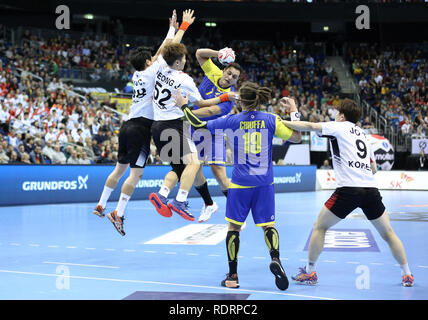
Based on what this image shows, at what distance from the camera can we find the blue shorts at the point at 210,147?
382 inches

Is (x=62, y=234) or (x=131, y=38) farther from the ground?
(x=131, y=38)

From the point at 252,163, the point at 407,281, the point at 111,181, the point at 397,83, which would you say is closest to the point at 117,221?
the point at 111,181

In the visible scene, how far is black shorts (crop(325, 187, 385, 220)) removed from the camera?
734 centimetres

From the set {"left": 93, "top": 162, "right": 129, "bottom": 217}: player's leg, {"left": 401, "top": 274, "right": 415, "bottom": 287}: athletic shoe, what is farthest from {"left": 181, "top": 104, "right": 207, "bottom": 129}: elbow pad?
{"left": 401, "top": 274, "right": 415, "bottom": 287}: athletic shoe

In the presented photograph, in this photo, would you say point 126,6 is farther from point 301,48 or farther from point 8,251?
point 8,251

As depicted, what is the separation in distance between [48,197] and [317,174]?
43.4 ft

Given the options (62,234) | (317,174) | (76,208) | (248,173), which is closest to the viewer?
(248,173)

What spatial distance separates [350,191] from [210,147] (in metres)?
3.12

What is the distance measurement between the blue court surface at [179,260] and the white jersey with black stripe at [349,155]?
1.26 m

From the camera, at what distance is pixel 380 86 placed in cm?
3666

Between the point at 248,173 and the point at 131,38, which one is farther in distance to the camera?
the point at 131,38

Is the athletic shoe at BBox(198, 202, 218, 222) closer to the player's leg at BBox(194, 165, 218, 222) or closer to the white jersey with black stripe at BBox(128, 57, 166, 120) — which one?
the player's leg at BBox(194, 165, 218, 222)

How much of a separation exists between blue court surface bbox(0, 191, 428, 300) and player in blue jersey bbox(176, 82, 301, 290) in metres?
0.65

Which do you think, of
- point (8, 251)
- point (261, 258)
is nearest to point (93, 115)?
point (8, 251)
